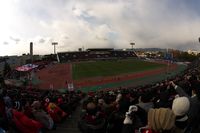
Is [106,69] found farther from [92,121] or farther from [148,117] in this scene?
[148,117]

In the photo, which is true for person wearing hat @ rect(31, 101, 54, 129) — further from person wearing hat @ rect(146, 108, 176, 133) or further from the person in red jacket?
person wearing hat @ rect(146, 108, 176, 133)

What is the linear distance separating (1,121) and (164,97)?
3238mm

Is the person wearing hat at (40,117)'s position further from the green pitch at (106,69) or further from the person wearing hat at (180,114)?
the green pitch at (106,69)

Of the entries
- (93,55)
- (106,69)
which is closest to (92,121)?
(106,69)

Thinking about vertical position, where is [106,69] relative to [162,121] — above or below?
below

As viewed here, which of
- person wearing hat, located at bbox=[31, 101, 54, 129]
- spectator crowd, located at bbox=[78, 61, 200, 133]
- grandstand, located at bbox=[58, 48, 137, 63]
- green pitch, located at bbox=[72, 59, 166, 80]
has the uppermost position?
spectator crowd, located at bbox=[78, 61, 200, 133]

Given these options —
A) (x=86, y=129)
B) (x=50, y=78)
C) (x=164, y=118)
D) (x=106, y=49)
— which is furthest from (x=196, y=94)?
(x=106, y=49)

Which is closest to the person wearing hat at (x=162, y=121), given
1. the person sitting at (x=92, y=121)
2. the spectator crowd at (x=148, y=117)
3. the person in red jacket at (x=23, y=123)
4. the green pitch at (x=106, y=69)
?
the spectator crowd at (x=148, y=117)

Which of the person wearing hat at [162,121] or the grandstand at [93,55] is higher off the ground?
the person wearing hat at [162,121]

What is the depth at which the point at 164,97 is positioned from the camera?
317 inches

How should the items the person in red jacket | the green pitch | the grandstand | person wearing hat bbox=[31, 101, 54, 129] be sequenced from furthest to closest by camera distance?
1. the grandstand
2. the green pitch
3. person wearing hat bbox=[31, 101, 54, 129]
4. the person in red jacket

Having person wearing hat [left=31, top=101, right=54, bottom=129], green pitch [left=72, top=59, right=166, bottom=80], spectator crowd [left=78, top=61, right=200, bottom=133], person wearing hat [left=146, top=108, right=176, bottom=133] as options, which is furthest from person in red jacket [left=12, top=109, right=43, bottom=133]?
green pitch [left=72, top=59, right=166, bottom=80]

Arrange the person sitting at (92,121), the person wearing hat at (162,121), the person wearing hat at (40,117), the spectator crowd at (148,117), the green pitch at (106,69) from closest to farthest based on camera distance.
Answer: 1. the person wearing hat at (162,121)
2. the spectator crowd at (148,117)
3. the person sitting at (92,121)
4. the person wearing hat at (40,117)
5. the green pitch at (106,69)

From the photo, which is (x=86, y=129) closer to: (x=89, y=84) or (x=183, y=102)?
(x=183, y=102)
